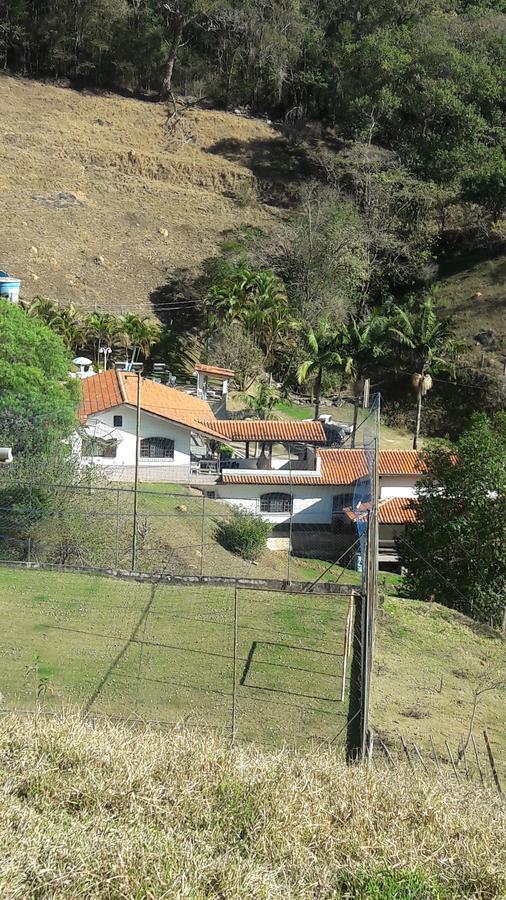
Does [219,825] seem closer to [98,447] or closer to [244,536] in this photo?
[244,536]

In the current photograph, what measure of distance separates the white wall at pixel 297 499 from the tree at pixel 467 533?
20.0 ft

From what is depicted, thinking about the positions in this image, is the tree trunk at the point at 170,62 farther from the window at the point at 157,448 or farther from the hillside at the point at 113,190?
the window at the point at 157,448

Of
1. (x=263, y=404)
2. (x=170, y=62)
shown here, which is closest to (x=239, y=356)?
(x=263, y=404)

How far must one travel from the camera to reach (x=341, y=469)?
93.5 feet

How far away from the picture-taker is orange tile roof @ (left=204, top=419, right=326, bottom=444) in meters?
30.3

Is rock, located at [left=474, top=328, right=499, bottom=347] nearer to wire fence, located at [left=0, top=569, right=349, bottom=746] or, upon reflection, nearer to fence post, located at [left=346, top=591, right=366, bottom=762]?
wire fence, located at [left=0, top=569, right=349, bottom=746]

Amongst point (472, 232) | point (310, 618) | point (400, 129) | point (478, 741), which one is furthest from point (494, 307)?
point (478, 741)

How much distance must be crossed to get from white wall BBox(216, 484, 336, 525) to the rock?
18.4m

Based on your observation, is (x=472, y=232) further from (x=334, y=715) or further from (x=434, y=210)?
(x=334, y=715)

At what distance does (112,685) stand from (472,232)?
145 feet

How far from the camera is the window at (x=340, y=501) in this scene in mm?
28203

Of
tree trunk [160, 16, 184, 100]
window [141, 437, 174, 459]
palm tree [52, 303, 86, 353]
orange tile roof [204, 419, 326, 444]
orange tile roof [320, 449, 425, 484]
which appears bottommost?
orange tile roof [320, 449, 425, 484]

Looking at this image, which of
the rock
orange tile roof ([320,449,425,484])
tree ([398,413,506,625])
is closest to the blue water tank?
orange tile roof ([320,449,425,484])

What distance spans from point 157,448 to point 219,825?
74.1ft
